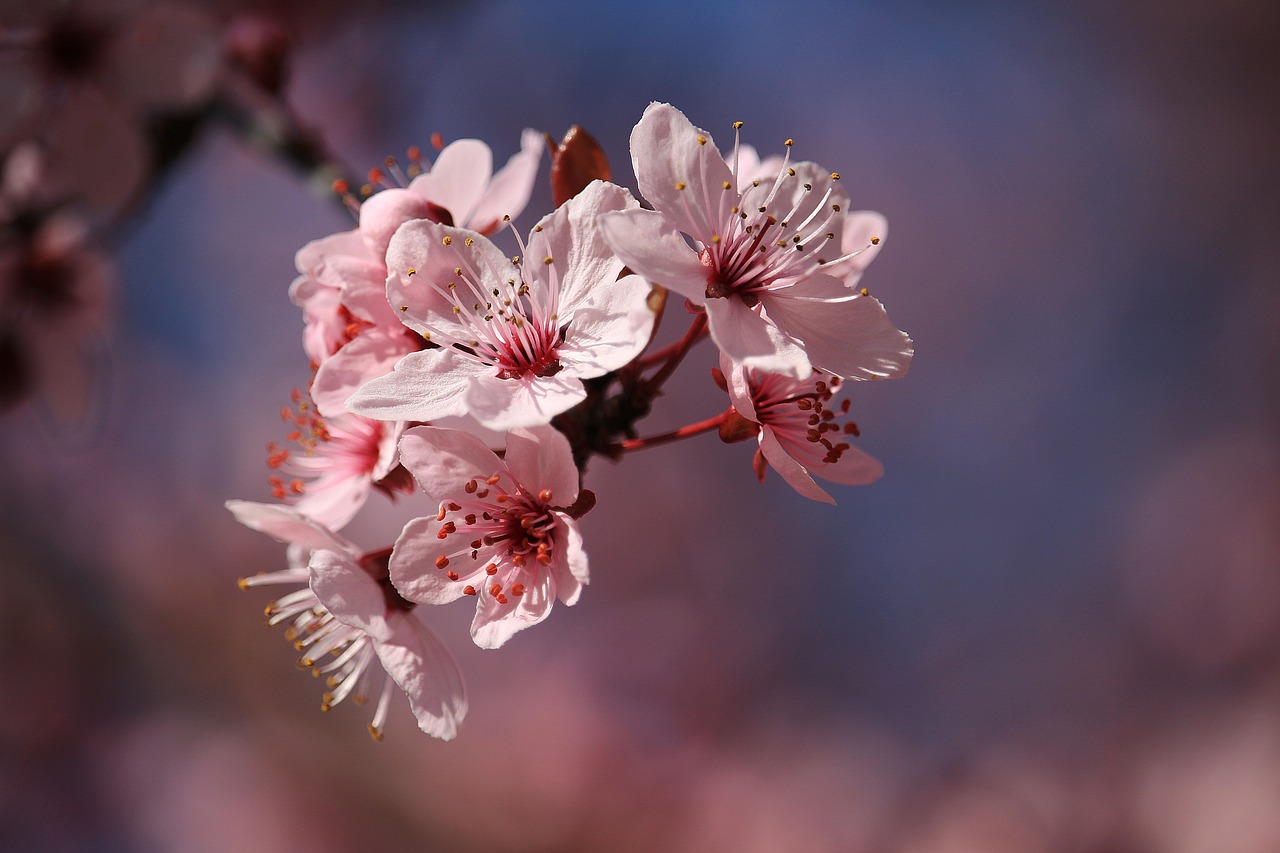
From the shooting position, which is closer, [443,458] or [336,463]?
[443,458]

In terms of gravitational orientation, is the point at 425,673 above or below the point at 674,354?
below

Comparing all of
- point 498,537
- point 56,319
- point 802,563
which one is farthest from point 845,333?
point 802,563

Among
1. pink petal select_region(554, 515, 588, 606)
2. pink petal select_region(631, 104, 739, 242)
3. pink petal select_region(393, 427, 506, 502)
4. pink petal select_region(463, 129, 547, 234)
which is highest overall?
pink petal select_region(631, 104, 739, 242)

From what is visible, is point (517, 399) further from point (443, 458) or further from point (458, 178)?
point (458, 178)

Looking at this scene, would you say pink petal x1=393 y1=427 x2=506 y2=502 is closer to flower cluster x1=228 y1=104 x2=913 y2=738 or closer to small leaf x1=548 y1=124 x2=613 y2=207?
flower cluster x1=228 y1=104 x2=913 y2=738

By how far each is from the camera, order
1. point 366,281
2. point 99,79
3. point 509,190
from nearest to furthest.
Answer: point 366,281 < point 509,190 < point 99,79

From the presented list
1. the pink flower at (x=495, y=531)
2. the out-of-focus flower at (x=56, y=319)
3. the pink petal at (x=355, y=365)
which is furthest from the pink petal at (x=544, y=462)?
the out-of-focus flower at (x=56, y=319)

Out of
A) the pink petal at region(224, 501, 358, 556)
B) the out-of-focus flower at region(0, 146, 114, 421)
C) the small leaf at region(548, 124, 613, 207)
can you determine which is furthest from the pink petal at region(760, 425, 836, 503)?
the out-of-focus flower at region(0, 146, 114, 421)

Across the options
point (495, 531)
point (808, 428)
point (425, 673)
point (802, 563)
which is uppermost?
point (808, 428)
